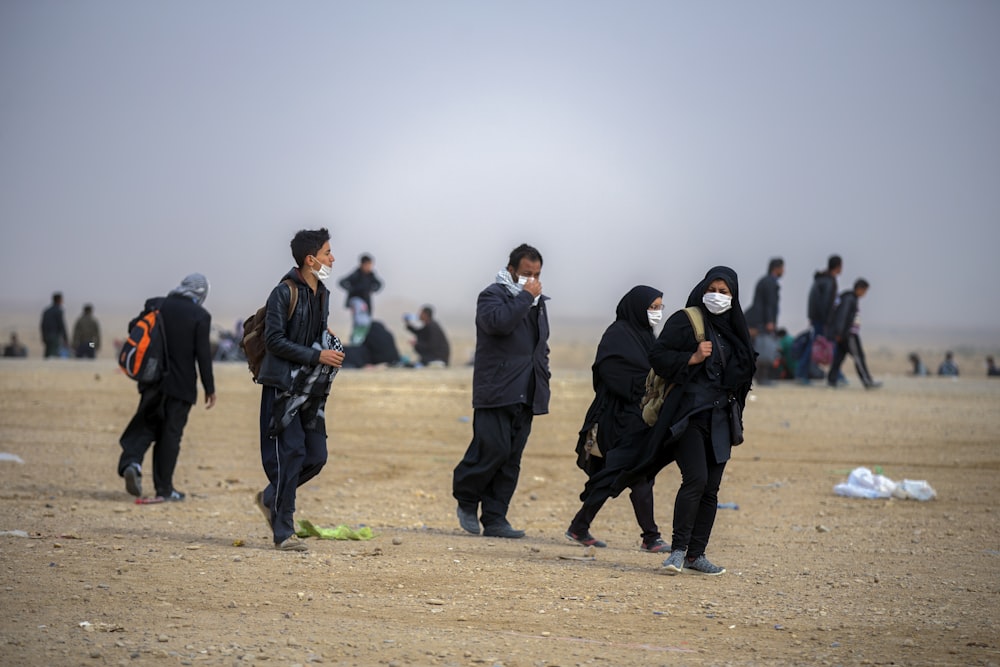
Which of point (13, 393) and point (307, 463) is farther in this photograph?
point (13, 393)

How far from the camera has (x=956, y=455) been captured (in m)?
14.9

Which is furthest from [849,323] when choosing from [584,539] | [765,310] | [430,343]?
[584,539]

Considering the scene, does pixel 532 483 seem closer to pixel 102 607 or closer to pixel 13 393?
pixel 102 607

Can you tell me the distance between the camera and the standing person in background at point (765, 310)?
2045 cm

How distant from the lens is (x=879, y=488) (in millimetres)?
11906

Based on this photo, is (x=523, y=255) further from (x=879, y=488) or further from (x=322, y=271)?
(x=879, y=488)

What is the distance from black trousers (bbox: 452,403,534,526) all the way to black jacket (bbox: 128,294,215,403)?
2.49 metres

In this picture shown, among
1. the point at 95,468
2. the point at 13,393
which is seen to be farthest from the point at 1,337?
the point at 95,468

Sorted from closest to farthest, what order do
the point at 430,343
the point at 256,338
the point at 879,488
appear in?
the point at 256,338
the point at 879,488
the point at 430,343

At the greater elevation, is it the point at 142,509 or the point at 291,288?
the point at 291,288

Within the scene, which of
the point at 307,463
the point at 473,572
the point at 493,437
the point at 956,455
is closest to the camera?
the point at 473,572

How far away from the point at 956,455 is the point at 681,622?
9.73 meters

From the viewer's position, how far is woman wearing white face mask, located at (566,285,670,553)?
837 cm

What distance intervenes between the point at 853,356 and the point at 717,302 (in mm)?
13441
